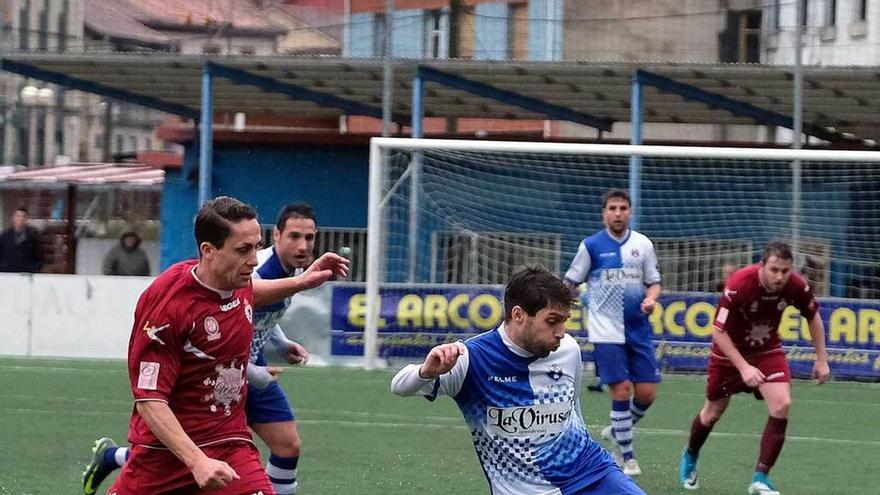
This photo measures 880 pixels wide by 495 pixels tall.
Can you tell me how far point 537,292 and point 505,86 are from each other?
18068 mm

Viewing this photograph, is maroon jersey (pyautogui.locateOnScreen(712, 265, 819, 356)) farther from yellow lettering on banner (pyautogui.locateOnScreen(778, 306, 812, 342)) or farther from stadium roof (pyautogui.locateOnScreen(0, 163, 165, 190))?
stadium roof (pyautogui.locateOnScreen(0, 163, 165, 190))

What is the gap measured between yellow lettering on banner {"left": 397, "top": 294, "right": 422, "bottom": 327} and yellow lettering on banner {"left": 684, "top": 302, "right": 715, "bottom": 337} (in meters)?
3.09

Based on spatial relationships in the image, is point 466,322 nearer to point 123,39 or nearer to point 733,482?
point 733,482

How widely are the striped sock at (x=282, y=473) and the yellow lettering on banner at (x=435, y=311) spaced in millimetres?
10492

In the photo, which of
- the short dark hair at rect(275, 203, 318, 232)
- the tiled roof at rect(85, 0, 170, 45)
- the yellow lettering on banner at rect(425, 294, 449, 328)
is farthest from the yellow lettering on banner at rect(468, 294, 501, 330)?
the short dark hair at rect(275, 203, 318, 232)

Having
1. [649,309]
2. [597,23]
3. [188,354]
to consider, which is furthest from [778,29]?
[188,354]

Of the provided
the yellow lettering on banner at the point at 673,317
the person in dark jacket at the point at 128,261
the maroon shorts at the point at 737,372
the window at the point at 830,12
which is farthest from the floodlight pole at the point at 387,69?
the maroon shorts at the point at 737,372

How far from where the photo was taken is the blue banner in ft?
59.9

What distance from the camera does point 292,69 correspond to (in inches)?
927

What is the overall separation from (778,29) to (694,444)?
13.2 m

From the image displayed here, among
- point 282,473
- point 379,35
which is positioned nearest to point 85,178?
point 379,35

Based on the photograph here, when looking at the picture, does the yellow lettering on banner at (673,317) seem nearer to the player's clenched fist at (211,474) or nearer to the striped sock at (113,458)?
the striped sock at (113,458)

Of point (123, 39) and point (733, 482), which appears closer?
point (733, 482)

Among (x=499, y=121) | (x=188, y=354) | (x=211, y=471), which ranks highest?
(x=499, y=121)
